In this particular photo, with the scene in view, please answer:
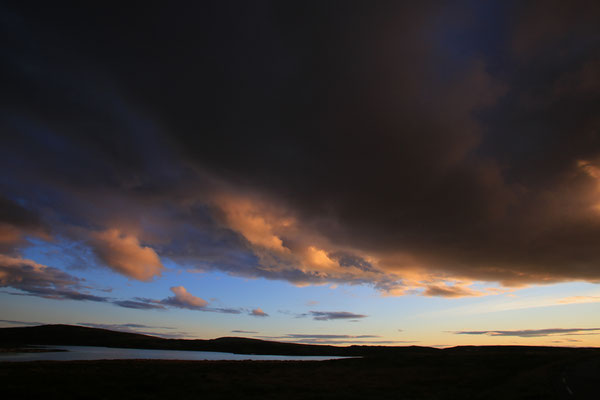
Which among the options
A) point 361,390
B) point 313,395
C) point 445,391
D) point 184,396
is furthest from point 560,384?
point 184,396

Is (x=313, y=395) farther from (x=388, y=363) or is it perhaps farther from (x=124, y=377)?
(x=388, y=363)

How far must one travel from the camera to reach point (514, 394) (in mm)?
27969

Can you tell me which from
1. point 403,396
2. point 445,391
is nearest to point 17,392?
point 403,396

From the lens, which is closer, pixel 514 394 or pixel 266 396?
pixel 514 394

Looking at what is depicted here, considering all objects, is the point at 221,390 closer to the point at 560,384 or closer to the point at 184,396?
the point at 184,396

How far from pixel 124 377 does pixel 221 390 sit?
16.6 m

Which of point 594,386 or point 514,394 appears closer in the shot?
point 514,394

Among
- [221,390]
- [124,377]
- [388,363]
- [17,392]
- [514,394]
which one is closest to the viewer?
[514,394]

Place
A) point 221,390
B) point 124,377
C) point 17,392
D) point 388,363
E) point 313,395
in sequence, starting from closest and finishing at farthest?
point 17,392, point 313,395, point 221,390, point 124,377, point 388,363

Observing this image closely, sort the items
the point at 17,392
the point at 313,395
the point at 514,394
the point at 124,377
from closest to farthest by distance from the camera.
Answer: the point at 514,394 → the point at 17,392 → the point at 313,395 → the point at 124,377

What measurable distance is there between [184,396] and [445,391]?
24.9 metres

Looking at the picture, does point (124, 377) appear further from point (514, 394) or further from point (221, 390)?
point (514, 394)

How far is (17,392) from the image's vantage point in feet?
99.7

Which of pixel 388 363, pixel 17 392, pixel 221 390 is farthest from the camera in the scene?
pixel 388 363
